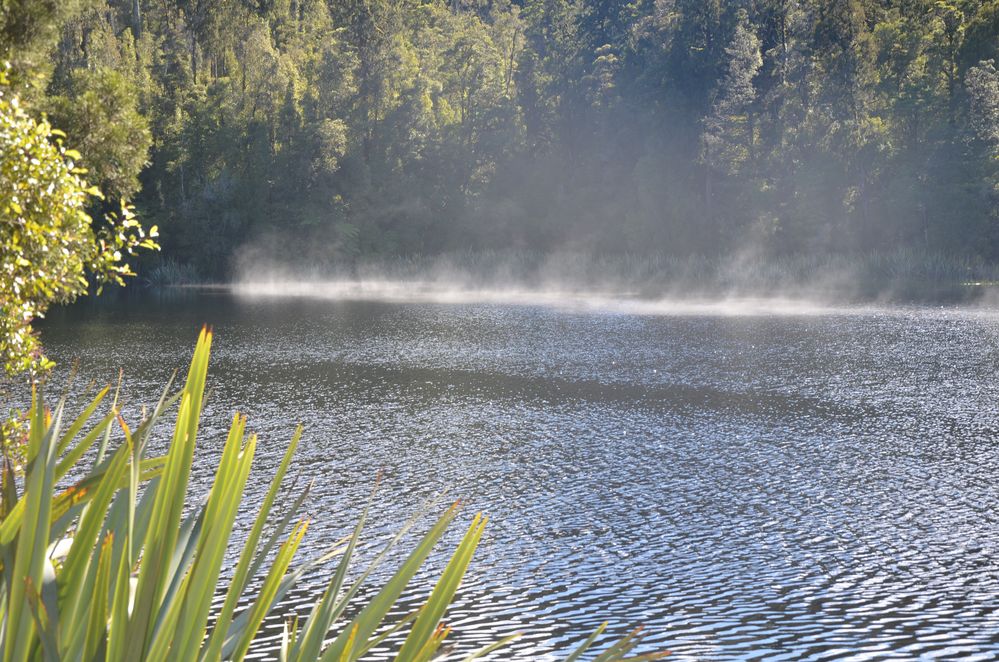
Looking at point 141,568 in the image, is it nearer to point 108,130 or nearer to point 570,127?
point 108,130

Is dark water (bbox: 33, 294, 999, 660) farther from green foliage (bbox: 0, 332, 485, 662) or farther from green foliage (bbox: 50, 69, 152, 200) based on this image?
green foliage (bbox: 0, 332, 485, 662)

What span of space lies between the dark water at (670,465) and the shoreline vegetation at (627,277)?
1499cm

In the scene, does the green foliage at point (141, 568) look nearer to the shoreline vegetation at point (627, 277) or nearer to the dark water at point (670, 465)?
the dark water at point (670, 465)

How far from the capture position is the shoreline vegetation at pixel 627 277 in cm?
4266

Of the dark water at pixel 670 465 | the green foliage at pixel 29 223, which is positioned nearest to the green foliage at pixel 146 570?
the dark water at pixel 670 465

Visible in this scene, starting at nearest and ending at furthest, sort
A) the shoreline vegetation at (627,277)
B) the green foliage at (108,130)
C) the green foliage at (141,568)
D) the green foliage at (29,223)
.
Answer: the green foliage at (141,568) < the green foliage at (29,223) < the green foliage at (108,130) < the shoreline vegetation at (627,277)

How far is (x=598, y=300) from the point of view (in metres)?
41.5

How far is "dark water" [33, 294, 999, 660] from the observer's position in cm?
780

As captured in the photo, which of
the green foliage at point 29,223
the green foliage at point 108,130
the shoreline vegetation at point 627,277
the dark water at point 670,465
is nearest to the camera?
the green foliage at point 29,223

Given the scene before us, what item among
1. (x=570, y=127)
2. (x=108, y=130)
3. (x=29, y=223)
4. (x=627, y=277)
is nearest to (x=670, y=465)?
(x=29, y=223)

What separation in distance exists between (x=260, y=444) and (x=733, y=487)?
6184mm

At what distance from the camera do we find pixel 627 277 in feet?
172

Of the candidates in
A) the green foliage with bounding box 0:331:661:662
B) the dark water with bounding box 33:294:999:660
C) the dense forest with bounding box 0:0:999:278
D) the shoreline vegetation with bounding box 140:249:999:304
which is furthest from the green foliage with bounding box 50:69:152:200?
the dense forest with bounding box 0:0:999:278

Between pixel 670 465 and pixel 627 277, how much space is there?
40.3 metres
